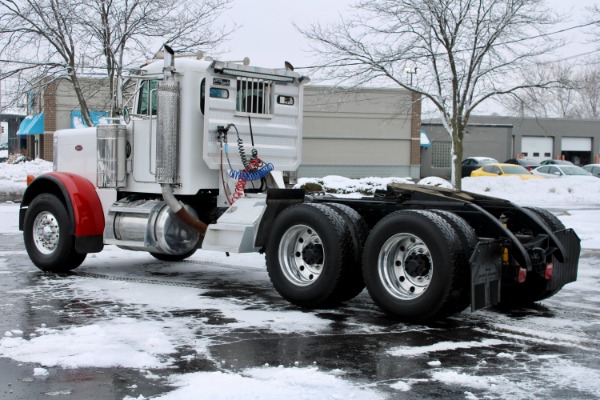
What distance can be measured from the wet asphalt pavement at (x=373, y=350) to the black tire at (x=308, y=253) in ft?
0.74

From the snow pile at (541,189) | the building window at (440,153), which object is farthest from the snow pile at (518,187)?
the building window at (440,153)

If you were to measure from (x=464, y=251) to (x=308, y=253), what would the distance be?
6.00 ft

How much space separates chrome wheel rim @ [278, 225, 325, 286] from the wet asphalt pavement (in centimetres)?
36

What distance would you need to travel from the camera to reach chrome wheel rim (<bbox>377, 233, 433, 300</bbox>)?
7453 mm

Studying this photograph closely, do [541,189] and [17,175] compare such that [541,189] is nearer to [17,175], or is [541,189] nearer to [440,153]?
[17,175]

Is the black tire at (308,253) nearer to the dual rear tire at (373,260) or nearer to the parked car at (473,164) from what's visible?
the dual rear tire at (373,260)

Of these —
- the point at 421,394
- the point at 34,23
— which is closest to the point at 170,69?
the point at 421,394

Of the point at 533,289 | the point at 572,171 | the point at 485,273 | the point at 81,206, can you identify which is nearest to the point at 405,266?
the point at 485,273

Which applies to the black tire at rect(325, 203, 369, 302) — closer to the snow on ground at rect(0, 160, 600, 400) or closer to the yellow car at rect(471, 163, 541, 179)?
the snow on ground at rect(0, 160, 600, 400)

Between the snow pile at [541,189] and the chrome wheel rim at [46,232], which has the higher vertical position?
the snow pile at [541,189]

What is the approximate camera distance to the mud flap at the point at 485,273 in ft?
22.9

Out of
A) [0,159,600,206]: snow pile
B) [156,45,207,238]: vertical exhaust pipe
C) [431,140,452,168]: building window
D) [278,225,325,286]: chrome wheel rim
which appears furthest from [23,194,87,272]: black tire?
[431,140,452,168]: building window

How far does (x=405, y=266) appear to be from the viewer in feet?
24.8

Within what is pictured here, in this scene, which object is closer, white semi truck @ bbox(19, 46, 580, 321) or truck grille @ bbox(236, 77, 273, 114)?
white semi truck @ bbox(19, 46, 580, 321)
